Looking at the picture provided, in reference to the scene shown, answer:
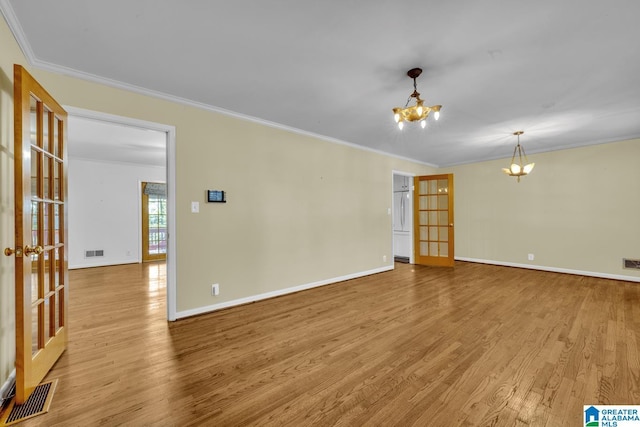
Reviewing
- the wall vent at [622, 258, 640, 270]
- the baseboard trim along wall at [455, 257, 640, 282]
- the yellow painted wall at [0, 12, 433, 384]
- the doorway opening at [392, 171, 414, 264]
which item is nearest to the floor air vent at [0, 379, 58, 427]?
the yellow painted wall at [0, 12, 433, 384]

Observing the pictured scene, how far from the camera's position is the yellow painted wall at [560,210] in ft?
15.2

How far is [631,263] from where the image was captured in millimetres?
4555

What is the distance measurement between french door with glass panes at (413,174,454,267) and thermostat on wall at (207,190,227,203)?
4561mm

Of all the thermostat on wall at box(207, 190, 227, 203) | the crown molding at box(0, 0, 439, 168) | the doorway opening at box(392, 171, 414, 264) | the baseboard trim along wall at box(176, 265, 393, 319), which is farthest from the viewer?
the doorway opening at box(392, 171, 414, 264)

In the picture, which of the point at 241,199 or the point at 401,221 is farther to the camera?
the point at 401,221

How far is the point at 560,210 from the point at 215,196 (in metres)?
6.24

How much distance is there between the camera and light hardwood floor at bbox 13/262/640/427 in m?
1.61

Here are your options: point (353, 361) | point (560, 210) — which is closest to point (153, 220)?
point (353, 361)

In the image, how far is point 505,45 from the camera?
207 cm

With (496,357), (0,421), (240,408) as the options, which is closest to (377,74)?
A: (496,357)

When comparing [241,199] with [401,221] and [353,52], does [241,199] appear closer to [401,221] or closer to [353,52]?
[353,52]

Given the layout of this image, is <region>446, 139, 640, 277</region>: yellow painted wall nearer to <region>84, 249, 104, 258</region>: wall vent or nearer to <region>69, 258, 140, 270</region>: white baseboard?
<region>69, 258, 140, 270</region>: white baseboard

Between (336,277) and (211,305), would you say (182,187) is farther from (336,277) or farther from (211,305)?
(336,277)

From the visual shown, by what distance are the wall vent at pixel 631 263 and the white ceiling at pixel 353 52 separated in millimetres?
2494
